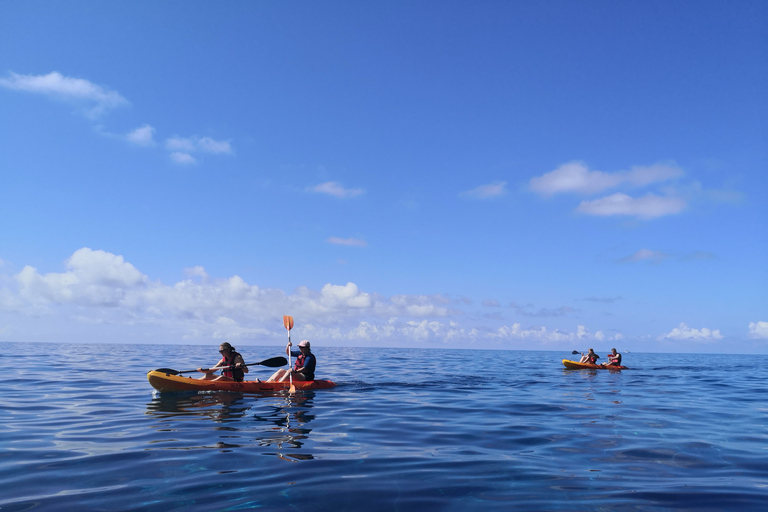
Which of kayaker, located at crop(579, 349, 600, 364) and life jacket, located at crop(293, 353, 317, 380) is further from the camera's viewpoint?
kayaker, located at crop(579, 349, 600, 364)

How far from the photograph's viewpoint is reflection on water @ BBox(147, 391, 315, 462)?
8.62 meters

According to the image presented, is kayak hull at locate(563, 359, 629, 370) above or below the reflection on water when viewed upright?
below

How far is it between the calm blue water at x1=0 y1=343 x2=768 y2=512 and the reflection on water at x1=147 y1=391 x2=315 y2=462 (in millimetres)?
65

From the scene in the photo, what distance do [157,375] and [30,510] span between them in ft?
34.3

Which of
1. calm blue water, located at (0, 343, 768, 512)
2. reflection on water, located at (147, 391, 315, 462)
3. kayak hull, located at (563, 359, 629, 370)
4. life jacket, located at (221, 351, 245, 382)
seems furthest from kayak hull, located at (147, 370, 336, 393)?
kayak hull, located at (563, 359, 629, 370)

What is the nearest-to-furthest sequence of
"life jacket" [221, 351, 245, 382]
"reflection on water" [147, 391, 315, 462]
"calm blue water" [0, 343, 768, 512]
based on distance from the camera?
"calm blue water" [0, 343, 768, 512] < "reflection on water" [147, 391, 315, 462] < "life jacket" [221, 351, 245, 382]

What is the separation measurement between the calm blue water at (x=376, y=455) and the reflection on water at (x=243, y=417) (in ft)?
0.21

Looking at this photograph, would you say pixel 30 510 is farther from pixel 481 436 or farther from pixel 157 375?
pixel 157 375

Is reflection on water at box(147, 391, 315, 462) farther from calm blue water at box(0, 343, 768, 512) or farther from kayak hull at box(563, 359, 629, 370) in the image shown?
kayak hull at box(563, 359, 629, 370)

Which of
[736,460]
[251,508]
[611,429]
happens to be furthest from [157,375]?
[736,460]

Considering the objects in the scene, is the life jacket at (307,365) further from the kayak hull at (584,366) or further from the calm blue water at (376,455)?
the kayak hull at (584,366)

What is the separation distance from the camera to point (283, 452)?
7957 millimetres

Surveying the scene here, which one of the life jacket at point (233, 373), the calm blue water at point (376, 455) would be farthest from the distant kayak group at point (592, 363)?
the life jacket at point (233, 373)

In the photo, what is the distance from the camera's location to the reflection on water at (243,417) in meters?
8.62
